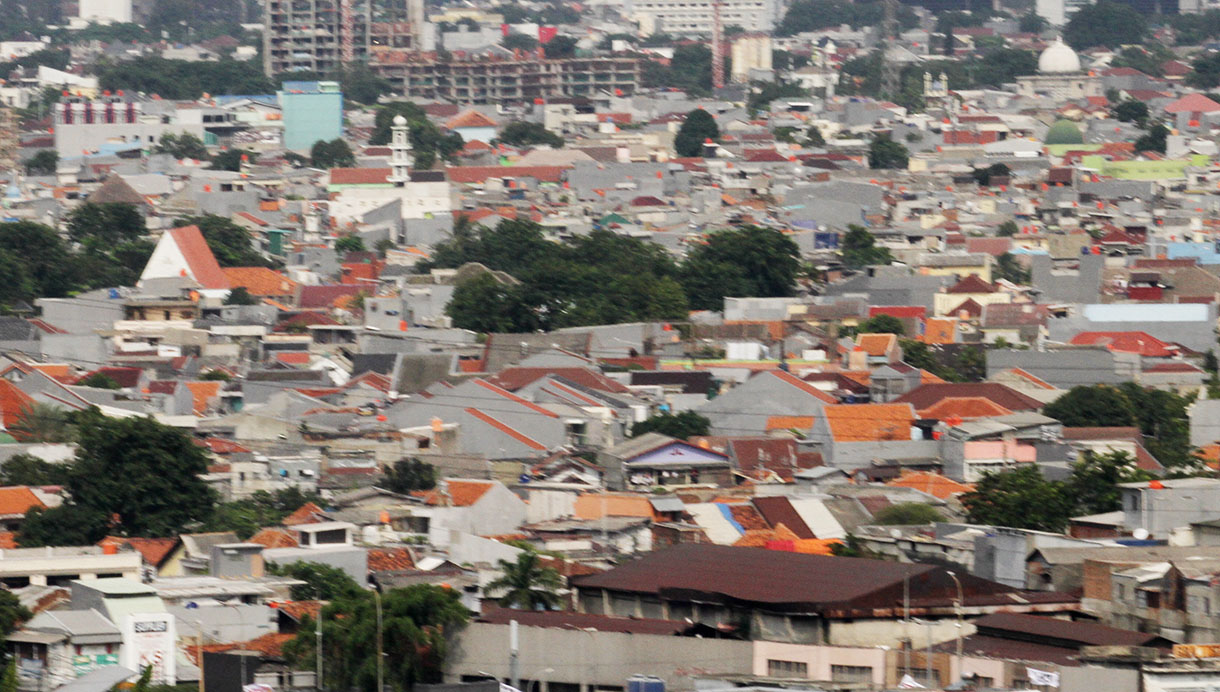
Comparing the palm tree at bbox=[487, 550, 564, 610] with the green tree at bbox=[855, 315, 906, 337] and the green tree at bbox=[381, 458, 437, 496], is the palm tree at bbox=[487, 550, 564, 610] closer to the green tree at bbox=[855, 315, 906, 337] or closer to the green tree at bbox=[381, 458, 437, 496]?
the green tree at bbox=[381, 458, 437, 496]

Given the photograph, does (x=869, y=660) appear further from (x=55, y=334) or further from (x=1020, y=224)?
(x=1020, y=224)

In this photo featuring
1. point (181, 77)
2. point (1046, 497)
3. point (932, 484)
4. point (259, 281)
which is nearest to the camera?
point (1046, 497)

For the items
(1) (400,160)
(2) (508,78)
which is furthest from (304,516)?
(2) (508,78)

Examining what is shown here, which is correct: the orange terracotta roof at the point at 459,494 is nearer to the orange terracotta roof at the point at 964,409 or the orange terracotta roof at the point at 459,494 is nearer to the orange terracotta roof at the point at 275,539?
the orange terracotta roof at the point at 275,539

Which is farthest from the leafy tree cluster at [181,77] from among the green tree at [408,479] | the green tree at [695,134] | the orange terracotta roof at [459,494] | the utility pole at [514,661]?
the utility pole at [514,661]

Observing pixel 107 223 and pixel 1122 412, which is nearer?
pixel 1122 412

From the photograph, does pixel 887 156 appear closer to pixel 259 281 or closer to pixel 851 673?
pixel 259 281

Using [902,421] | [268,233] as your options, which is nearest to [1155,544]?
[902,421]
